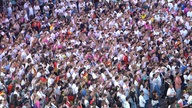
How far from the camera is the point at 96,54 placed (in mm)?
23922

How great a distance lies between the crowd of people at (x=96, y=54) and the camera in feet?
64.3

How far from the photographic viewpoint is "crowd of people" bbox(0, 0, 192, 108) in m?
19.6

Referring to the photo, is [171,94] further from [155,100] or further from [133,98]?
[133,98]

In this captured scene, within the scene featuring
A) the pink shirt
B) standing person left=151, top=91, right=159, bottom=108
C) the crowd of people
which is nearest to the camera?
the crowd of people

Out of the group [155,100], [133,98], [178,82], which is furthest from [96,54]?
[155,100]

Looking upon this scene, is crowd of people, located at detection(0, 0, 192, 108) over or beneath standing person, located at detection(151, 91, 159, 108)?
over

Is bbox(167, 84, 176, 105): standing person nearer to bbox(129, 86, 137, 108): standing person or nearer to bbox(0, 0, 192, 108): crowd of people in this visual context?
bbox(0, 0, 192, 108): crowd of people

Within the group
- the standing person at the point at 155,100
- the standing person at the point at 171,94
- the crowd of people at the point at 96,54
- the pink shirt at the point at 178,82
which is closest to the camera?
the crowd of people at the point at 96,54

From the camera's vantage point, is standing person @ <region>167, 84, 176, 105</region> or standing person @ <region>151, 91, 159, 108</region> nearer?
standing person @ <region>151, 91, 159, 108</region>

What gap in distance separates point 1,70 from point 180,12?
1099 cm

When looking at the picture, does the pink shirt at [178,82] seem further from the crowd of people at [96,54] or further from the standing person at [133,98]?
the standing person at [133,98]

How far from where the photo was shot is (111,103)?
19.1 meters

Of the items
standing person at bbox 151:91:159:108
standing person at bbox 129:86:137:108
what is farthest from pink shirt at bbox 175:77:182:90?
standing person at bbox 129:86:137:108

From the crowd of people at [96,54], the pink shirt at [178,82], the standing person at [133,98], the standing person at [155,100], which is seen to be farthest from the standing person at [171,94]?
the standing person at [133,98]
